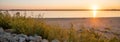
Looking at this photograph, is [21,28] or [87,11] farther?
[87,11]

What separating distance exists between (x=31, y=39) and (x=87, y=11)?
14987 millimetres

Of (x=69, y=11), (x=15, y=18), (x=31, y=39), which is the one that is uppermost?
(x=31, y=39)

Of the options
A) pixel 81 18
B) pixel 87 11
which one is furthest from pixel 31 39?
pixel 87 11

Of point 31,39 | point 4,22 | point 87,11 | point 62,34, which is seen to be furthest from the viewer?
point 87,11

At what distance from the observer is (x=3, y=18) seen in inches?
372

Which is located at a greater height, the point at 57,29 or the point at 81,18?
the point at 57,29

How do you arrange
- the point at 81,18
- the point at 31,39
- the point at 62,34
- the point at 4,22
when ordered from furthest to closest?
the point at 81,18 → the point at 4,22 → the point at 62,34 → the point at 31,39

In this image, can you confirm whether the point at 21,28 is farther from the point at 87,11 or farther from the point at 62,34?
the point at 87,11

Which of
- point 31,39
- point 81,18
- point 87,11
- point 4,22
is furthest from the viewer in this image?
point 87,11

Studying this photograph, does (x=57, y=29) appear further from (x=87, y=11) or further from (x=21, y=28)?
(x=87, y=11)

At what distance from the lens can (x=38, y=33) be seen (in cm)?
809

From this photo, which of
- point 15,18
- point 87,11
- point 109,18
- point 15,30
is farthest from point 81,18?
point 15,30

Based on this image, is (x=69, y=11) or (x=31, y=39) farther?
(x=69, y=11)

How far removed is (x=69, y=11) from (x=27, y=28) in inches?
578
